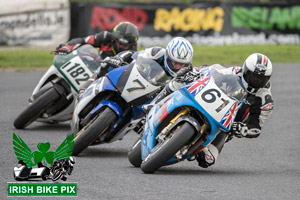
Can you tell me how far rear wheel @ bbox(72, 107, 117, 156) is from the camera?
9227 millimetres

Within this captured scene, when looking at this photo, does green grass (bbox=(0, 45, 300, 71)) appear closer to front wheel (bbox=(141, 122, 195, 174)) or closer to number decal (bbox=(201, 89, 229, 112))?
number decal (bbox=(201, 89, 229, 112))

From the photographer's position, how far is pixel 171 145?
788 cm

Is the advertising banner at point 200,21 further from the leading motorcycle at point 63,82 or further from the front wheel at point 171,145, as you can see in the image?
the front wheel at point 171,145

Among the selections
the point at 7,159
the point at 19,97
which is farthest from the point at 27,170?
the point at 19,97

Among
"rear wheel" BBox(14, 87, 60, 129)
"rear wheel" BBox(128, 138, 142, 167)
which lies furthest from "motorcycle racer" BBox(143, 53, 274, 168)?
"rear wheel" BBox(14, 87, 60, 129)

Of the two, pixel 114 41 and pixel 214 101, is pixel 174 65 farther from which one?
pixel 114 41

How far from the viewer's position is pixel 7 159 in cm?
903

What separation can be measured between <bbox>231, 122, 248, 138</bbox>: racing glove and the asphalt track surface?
43 cm

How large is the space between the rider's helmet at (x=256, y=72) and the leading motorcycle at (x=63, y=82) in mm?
3579

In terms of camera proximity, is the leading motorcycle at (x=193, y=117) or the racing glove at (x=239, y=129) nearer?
the leading motorcycle at (x=193, y=117)

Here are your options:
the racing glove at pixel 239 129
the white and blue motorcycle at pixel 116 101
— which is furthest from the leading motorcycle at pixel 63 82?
the racing glove at pixel 239 129

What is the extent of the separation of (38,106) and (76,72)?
28.1 inches

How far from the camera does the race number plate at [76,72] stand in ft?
37.8

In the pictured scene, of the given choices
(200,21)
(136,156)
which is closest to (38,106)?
(136,156)
